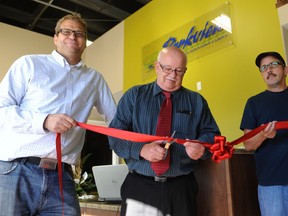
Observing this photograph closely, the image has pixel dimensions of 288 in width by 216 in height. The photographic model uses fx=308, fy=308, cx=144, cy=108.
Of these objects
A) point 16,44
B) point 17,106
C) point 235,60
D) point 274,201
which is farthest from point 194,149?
point 16,44

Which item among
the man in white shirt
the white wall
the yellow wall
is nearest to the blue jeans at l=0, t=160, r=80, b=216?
the man in white shirt

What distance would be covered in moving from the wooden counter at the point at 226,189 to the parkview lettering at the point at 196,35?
258cm

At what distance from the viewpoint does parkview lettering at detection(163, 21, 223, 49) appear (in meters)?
4.28

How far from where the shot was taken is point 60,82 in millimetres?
1753

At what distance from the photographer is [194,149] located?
1.56 meters

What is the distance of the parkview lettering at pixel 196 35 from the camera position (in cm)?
428

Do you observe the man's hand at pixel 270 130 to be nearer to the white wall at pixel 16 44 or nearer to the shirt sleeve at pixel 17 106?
the shirt sleeve at pixel 17 106

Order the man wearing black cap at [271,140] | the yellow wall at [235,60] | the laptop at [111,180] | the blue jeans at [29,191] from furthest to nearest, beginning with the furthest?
the yellow wall at [235,60] < the laptop at [111,180] < the man wearing black cap at [271,140] < the blue jeans at [29,191]

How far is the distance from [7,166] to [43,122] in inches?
11.2

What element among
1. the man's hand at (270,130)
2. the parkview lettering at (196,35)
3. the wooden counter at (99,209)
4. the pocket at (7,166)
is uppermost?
the parkview lettering at (196,35)

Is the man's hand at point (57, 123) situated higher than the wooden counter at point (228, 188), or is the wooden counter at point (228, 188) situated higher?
the man's hand at point (57, 123)

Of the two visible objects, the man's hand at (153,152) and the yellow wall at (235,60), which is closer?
the man's hand at (153,152)

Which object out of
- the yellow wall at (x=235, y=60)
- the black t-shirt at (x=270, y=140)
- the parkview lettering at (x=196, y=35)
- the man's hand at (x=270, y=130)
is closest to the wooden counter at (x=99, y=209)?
the black t-shirt at (x=270, y=140)

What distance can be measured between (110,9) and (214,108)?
3464mm
